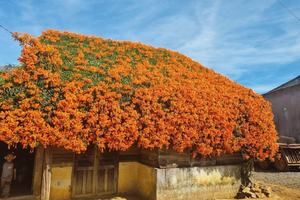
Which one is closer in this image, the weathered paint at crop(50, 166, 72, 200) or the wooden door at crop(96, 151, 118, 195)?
the weathered paint at crop(50, 166, 72, 200)

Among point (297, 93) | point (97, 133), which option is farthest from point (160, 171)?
point (297, 93)

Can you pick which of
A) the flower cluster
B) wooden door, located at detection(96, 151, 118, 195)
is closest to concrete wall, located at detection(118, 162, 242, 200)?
wooden door, located at detection(96, 151, 118, 195)

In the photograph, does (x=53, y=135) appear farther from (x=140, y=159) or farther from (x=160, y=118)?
(x=140, y=159)

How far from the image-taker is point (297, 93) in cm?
2223

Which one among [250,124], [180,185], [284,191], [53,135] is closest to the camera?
[53,135]

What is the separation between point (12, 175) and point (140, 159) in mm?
4977

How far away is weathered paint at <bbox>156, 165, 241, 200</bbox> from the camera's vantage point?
8305mm

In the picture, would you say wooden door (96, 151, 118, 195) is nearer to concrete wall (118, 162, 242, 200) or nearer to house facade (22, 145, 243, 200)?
house facade (22, 145, 243, 200)

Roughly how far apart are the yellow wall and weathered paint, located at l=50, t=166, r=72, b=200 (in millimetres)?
2102

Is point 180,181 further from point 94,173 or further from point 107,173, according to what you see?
point 94,173

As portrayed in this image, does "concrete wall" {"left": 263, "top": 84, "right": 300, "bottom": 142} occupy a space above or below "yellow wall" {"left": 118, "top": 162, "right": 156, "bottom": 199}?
above

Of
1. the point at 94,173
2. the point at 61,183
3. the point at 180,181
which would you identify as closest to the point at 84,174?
the point at 94,173

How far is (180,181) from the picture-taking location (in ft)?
28.4

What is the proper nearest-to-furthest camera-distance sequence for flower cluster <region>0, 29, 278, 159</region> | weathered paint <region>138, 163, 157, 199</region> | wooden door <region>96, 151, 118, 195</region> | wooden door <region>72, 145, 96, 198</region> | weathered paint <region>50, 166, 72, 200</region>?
flower cluster <region>0, 29, 278, 159</region> < weathered paint <region>50, 166, 72, 200</region> < weathered paint <region>138, 163, 157, 199</region> < wooden door <region>72, 145, 96, 198</region> < wooden door <region>96, 151, 118, 195</region>
